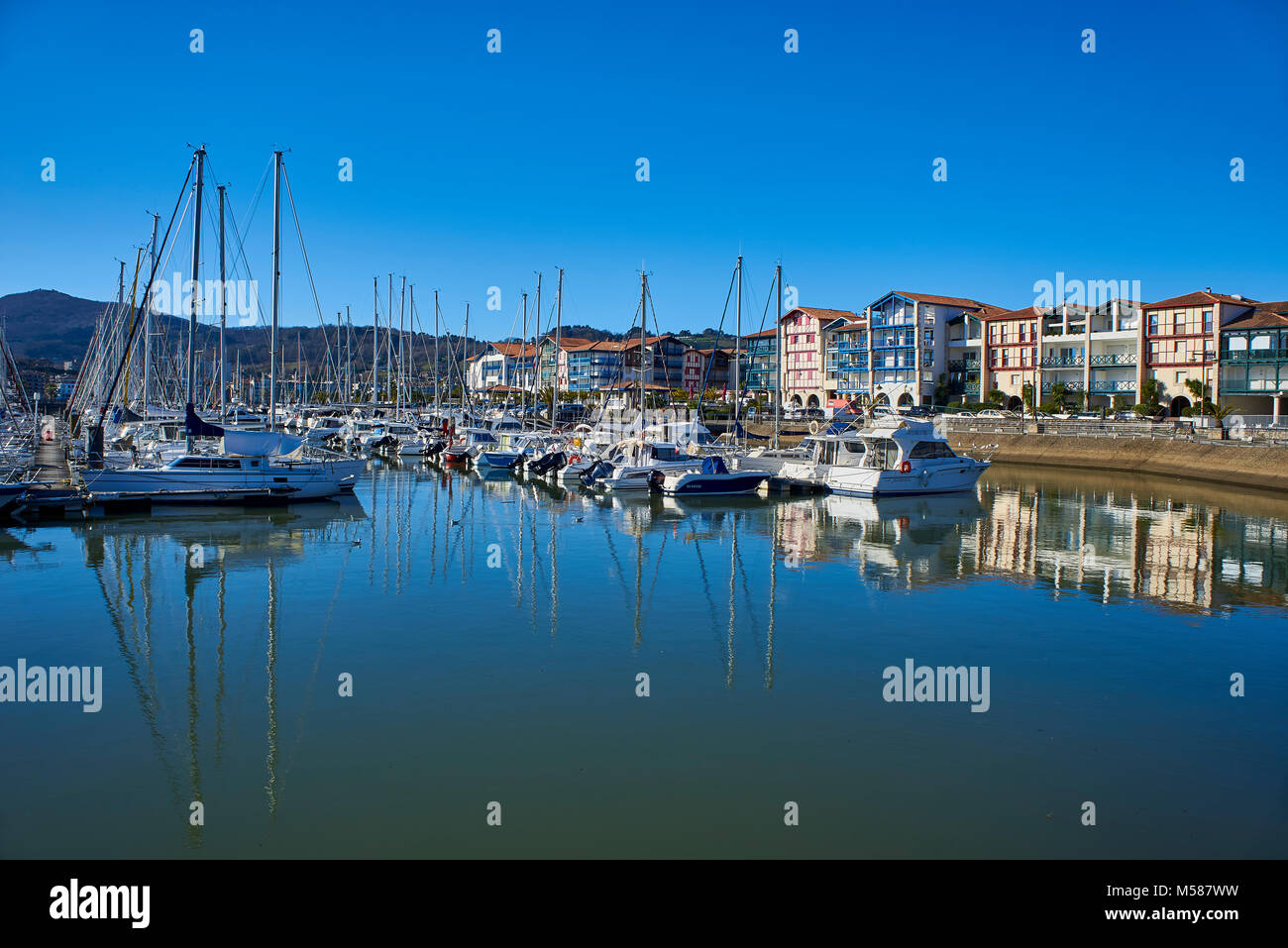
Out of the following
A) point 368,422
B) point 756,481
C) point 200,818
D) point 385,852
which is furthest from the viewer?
point 368,422

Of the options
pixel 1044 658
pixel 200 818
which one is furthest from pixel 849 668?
pixel 200 818

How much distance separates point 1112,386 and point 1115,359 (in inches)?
92.9

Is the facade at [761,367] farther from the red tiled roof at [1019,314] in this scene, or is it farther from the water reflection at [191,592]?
the water reflection at [191,592]

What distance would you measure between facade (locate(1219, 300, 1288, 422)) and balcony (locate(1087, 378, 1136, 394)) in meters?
7.68

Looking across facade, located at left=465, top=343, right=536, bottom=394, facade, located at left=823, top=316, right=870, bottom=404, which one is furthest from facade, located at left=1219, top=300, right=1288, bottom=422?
facade, located at left=465, top=343, right=536, bottom=394

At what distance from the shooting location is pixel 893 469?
42.7 metres

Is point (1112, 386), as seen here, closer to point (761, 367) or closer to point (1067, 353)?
point (1067, 353)

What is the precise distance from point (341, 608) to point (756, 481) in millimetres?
25690

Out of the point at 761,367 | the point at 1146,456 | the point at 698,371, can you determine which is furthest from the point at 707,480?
the point at 698,371

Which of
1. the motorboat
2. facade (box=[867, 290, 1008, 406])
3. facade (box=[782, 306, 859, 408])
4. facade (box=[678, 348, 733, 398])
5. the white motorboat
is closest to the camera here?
the motorboat

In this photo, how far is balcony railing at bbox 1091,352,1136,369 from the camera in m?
78.2

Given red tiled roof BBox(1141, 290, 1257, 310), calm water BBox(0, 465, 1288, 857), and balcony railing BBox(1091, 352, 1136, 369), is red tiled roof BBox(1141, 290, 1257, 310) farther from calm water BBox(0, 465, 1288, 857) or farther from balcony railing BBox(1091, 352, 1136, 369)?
calm water BBox(0, 465, 1288, 857)
